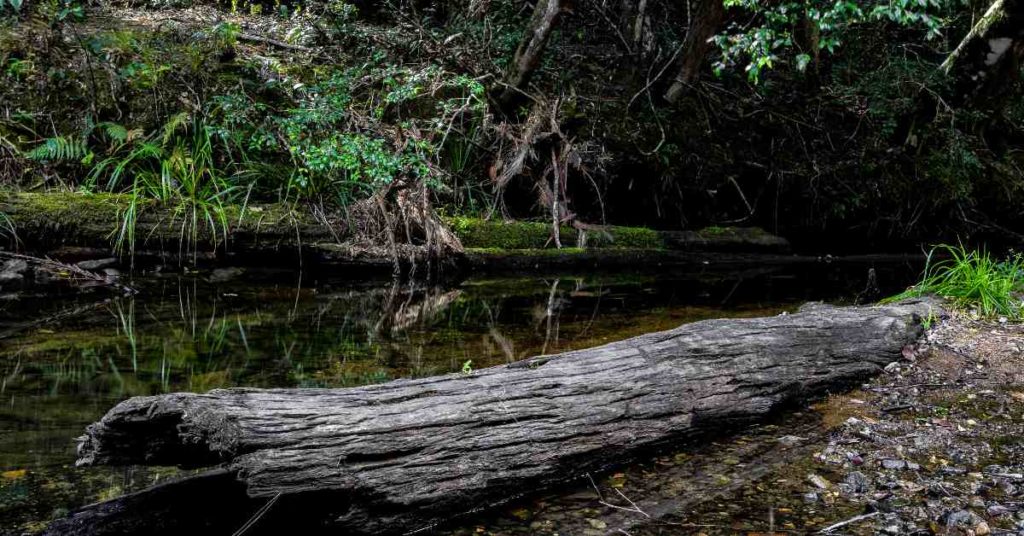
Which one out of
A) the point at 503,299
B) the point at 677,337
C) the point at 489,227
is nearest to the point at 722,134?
the point at 489,227

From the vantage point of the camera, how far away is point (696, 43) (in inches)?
351

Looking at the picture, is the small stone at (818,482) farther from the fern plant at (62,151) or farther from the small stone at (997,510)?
the fern plant at (62,151)

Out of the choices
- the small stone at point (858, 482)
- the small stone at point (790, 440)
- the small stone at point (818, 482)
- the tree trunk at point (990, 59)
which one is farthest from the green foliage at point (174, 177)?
the tree trunk at point (990, 59)

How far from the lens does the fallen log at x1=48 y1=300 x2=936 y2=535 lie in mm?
1982

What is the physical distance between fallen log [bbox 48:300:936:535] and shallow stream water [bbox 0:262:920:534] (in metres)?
0.64

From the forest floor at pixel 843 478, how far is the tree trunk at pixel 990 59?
726cm

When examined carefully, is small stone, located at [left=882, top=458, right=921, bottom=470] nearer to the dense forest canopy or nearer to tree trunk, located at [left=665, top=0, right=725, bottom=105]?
the dense forest canopy

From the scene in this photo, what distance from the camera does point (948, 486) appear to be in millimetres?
2459

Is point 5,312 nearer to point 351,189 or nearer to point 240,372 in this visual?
point 240,372

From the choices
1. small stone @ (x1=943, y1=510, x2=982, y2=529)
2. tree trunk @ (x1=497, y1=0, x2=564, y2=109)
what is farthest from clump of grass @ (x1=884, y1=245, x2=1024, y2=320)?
tree trunk @ (x1=497, y1=0, x2=564, y2=109)

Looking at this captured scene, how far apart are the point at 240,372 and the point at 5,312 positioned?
236cm

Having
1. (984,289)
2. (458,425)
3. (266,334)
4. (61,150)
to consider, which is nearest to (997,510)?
(458,425)

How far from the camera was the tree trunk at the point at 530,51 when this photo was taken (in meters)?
7.86

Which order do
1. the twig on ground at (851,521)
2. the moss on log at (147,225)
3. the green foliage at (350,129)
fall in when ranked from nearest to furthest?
the twig on ground at (851,521)
the moss on log at (147,225)
the green foliage at (350,129)
